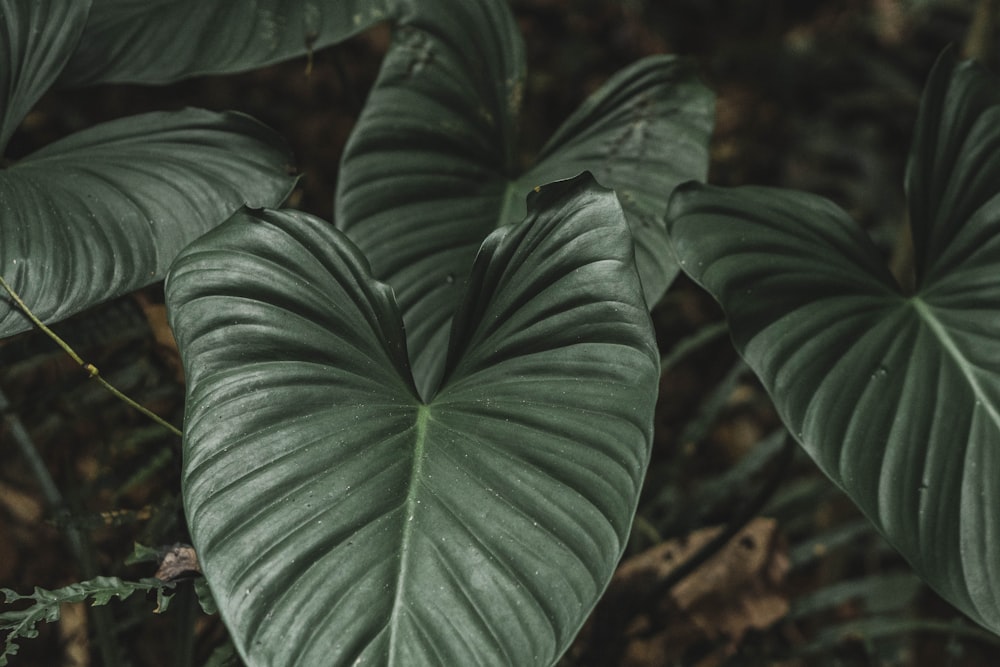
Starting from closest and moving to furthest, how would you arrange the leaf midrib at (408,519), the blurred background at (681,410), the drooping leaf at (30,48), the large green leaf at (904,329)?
the leaf midrib at (408,519) → the large green leaf at (904,329) → the drooping leaf at (30,48) → the blurred background at (681,410)

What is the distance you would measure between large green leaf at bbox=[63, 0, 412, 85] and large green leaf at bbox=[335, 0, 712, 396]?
3.0 inches

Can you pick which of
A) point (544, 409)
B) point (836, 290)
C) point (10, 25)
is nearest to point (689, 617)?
point (836, 290)

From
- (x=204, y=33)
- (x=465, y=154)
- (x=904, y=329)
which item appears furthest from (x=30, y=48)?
(x=904, y=329)

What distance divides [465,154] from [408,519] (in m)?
0.55

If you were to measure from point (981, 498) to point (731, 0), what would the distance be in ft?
7.38

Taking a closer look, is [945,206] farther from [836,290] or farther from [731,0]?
[731,0]

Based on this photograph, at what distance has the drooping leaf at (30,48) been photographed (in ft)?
3.19

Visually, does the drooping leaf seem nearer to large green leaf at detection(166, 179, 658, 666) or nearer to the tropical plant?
the tropical plant

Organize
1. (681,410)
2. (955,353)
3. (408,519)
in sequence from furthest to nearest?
(681,410) → (955,353) → (408,519)

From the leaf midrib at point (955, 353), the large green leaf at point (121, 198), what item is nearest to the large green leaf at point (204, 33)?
the large green leaf at point (121, 198)

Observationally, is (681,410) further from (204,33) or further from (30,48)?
(30,48)

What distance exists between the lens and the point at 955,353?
92 cm

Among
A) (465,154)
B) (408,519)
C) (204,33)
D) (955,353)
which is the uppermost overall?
(204,33)

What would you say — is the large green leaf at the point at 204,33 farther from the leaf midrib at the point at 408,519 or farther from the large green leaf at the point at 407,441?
the leaf midrib at the point at 408,519
